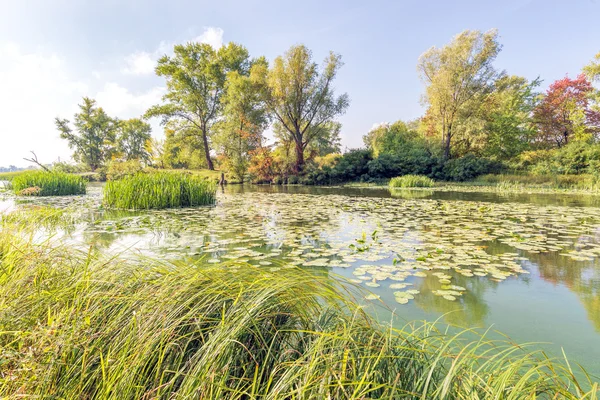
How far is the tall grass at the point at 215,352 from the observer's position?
100cm

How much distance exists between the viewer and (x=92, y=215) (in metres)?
6.79

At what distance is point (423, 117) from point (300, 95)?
44.5 ft

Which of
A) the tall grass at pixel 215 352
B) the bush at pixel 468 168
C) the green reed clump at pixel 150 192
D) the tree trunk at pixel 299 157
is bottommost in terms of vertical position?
the tall grass at pixel 215 352

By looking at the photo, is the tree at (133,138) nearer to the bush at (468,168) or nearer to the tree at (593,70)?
the bush at (468,168)

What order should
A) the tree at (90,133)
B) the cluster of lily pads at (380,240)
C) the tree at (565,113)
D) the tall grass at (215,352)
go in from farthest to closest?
the tree at (90,133)
the tree at (565,113)
the cluster of lily pads at (380,240)
the tall grass at (215,352)

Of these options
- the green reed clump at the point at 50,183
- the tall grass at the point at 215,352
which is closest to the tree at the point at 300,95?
the green reed clump at the point at 50,183

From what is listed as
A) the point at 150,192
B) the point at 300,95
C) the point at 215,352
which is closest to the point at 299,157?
the point at 300,95

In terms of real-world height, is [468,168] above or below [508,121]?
below

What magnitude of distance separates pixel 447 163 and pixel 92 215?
22.0 m

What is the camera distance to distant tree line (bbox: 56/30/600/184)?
69.7 feet

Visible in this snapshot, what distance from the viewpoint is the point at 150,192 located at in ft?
26.4

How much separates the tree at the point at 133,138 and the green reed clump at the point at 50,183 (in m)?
35.3

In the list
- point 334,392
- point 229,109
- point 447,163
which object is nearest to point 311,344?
point 334,392

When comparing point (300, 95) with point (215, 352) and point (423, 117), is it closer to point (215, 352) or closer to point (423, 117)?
point (423, 117)
